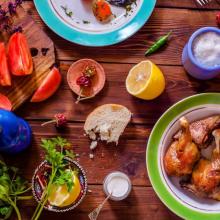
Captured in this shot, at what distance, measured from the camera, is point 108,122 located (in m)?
1.76

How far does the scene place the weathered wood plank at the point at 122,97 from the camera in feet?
5.83


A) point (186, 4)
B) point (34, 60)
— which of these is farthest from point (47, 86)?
point (186, 4)

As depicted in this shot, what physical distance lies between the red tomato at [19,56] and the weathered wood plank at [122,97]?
117mm

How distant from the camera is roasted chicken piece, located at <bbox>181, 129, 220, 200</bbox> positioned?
5.44 ft

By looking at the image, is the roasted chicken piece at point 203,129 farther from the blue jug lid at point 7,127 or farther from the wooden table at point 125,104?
the blue jug lid at point 7,127

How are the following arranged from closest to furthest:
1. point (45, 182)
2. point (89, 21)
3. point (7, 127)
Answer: point (7, 127), point (45, 182), point (89, 21)

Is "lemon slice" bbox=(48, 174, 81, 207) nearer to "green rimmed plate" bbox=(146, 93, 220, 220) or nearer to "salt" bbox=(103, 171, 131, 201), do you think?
"salt" bbox=(103, 171, 131, 201)

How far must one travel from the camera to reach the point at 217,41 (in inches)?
66.7

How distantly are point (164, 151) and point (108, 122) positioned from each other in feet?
0.65

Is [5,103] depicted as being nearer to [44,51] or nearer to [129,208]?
[44,51]

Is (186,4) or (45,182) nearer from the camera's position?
(45,182)

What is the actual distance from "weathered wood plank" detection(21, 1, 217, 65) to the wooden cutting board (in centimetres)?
4

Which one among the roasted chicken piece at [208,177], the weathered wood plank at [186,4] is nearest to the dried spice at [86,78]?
the weathered wood plank at [186,4]

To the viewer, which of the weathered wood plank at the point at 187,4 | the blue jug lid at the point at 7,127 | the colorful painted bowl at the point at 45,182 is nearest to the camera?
the blue jug lid at the point at 7,127
